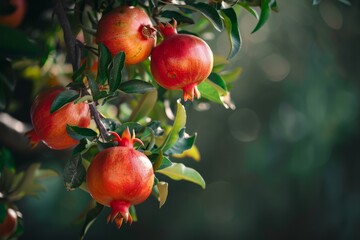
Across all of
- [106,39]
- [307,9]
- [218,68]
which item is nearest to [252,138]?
[307,9]

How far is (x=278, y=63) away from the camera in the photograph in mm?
4488

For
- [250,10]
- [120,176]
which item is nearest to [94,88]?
[120,176]

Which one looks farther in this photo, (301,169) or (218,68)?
(301,169)

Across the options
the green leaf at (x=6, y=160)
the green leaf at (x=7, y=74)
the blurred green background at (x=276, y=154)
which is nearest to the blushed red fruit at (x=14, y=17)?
the green leaf at (x=7, y=74)

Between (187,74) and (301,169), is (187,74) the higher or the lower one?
the higher one

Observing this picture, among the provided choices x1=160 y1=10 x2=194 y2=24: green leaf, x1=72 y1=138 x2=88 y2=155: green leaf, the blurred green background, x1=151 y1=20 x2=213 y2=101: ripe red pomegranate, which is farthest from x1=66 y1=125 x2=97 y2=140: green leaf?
the blurred green background

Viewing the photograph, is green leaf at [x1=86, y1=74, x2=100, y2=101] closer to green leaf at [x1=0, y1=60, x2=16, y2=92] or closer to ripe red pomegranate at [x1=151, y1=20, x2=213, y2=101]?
ripe red pomegranate at [x1=151, y1=20, x2=213, y2=101]

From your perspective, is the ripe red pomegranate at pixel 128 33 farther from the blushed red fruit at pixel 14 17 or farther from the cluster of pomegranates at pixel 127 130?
the blushed red fruit at pixel 14 17

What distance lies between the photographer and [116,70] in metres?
0.76

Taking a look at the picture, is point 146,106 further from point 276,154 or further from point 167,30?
point 276,154

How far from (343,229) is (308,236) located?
0.88 meters

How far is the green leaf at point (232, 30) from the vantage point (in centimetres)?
81

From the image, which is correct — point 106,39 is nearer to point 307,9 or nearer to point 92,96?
point 92,96

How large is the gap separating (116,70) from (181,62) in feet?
0.28
